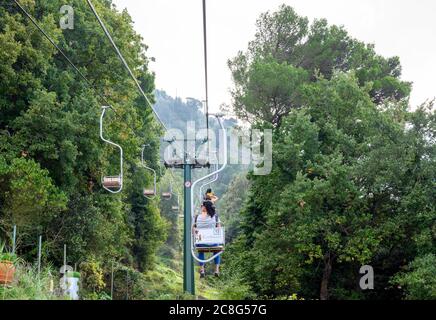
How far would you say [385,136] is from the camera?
23.5 m

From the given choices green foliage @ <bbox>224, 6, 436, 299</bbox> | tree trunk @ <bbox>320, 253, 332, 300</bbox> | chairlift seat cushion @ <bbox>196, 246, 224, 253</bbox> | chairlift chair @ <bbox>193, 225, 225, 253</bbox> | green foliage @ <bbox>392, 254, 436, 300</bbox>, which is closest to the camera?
chairlift chair @ <bbox>193, 225, 225, 253</bbox>

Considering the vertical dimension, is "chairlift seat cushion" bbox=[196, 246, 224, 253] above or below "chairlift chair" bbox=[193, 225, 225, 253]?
below

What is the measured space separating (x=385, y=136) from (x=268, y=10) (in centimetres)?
1822

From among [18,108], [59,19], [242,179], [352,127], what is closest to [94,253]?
[18,108]

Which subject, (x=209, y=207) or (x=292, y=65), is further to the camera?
(x=292, y=65)

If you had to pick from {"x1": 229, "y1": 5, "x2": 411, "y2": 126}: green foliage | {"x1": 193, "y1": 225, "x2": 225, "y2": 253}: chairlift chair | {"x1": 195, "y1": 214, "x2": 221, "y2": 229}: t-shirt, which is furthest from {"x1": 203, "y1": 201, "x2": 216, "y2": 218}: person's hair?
{"x1": 229, "y1": 5, "x2": 411, "y2": 126}: green foliage

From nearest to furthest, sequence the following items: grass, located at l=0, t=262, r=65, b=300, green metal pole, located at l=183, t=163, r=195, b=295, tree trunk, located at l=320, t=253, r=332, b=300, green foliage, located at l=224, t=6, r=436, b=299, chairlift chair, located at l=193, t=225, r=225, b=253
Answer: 1. grass, located at l=0, t=262, r=65, b=300
2. chairlift chair, located at l=193, t=225, r=225, b=253
3. green metal pole, located at l=183, t=163, r=195, b=295
4. green foliage, located at l=224, t=6, r=436, b=299
5. tree trunk, located at l=320, t=253, r=332, b=300

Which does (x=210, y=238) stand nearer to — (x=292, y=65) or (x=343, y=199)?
(x=343, y=199)

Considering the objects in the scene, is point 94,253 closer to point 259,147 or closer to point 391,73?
point 259,147

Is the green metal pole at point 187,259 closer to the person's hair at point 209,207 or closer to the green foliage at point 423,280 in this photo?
the person's hair at point 209,207

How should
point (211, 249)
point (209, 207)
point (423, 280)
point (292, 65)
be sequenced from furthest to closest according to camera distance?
point (292, 65)
point (423, 280)
point (211, 249)
point (209, 207)

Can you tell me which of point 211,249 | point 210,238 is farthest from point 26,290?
point 211,249

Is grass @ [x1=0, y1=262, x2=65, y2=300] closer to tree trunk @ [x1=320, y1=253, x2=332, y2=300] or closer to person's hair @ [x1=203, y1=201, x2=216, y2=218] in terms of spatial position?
person's hair @ [x1=203, y1=201, x2=216, y2=218]

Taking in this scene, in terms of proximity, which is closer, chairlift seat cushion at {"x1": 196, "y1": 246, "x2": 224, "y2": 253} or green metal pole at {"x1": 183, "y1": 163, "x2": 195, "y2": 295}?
chairlift seat cushion at {"x1": 196, "y1": 246, "x2": 224, "y2": 253}
